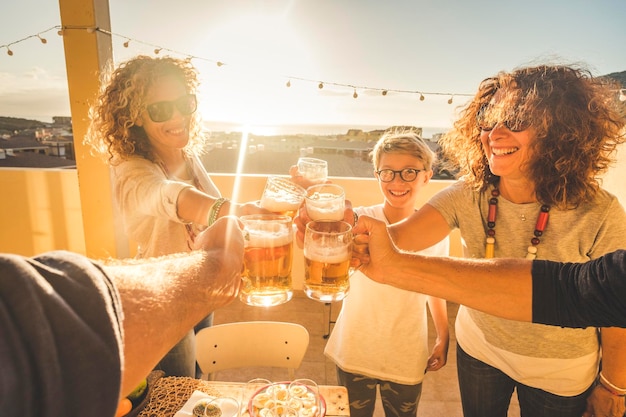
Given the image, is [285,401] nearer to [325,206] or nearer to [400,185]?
[325,206]

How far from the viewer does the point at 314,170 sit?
68.9 inches

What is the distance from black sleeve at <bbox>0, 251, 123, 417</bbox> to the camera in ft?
1.49

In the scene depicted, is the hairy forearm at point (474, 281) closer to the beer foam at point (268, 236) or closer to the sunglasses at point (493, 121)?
the beer foam at point (268, 236)

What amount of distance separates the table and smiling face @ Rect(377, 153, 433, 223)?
1.07 metres

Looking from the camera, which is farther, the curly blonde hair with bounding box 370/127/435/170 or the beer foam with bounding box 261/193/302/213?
the curly blonde hair with bounding box 370/127/435/170

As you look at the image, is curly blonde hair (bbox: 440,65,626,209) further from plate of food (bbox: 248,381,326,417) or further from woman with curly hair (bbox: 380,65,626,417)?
plate of food (bbox: 248,381,326,417)

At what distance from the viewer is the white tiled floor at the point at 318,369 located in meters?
3.33

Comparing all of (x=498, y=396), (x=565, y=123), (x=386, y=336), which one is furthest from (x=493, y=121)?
(x=498, y=396)

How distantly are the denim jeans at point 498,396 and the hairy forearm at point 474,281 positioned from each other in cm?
70

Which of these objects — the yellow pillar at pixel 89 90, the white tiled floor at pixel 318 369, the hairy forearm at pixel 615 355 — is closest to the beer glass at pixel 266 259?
the hairy forearm at pixel 615 355

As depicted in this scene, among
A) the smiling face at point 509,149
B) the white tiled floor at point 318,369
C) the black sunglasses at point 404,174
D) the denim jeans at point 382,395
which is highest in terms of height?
the smiling face at point 509,149

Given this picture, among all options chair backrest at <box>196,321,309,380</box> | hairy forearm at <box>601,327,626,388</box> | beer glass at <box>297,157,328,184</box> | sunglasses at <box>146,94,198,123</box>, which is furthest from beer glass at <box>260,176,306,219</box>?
hairy forearm at <box>601,327,626,388</box>

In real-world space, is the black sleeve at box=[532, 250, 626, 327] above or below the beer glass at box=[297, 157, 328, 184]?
below

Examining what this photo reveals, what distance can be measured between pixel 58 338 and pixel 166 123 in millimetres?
1733
